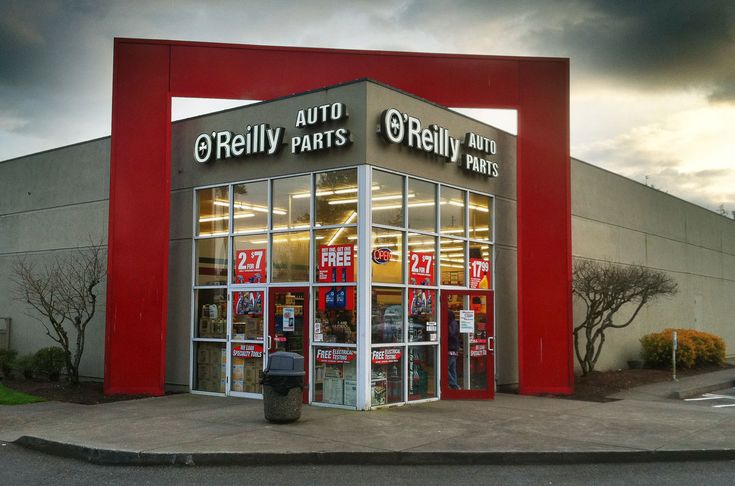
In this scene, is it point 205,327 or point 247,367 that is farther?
point 205,327

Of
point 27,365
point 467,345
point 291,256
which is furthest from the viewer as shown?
point 27,365

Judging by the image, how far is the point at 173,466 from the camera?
30.5 feet

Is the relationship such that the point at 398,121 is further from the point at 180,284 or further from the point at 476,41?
the point at 476,41

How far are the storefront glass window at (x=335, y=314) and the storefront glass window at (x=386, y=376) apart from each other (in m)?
0.64

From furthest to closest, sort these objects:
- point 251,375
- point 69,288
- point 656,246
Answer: point 656,246 → point 69,288 → point 251,375

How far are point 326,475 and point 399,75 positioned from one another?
1187cm

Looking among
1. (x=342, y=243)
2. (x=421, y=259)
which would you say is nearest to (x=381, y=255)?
(x=342, y=243)

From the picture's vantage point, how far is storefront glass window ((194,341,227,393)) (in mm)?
16172

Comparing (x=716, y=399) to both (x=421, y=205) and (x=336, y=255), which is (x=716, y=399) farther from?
(x=336, y=255)

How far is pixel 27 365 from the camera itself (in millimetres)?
18484

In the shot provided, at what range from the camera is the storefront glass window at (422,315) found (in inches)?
591

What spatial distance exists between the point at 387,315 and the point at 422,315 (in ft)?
3.80

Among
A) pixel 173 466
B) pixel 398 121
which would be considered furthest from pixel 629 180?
pixel 173 466

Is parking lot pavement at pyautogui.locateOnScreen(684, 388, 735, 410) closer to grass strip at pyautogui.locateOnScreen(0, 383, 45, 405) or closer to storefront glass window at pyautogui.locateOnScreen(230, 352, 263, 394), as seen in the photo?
storefront glass window at pyautogui.locateOnScreen(230, 352, 263, 394)
